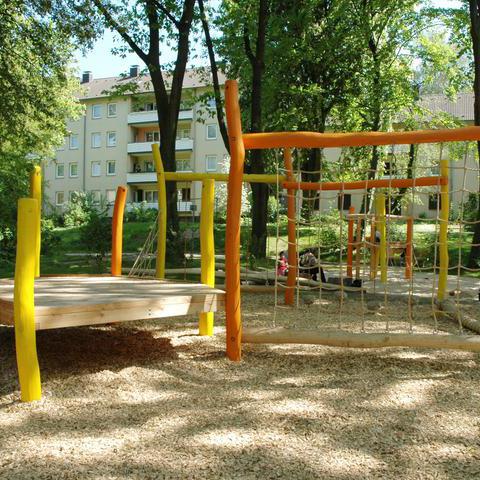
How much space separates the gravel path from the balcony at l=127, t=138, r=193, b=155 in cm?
3794

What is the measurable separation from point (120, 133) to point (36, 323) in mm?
42984

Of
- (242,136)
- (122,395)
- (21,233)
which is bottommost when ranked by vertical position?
(122,395)

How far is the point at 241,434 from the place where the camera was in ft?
8.45

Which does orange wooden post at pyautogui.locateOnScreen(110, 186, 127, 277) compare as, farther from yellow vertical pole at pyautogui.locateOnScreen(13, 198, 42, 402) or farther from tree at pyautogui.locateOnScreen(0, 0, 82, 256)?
tree at pyautogui.locateOnScreen(0, 0, 82, 256)

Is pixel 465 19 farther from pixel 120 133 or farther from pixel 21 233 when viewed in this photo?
pixel 120 133

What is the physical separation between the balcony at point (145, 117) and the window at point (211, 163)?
3.41 metres

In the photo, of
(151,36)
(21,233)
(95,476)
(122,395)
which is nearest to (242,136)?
(21,233)

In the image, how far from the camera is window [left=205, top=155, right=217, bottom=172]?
135 ft

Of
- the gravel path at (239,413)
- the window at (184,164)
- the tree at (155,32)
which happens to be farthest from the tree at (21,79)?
the window at (184,164)

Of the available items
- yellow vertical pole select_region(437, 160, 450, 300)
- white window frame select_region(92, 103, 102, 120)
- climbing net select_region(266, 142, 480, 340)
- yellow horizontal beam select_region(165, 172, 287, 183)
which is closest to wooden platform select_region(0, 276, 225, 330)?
climbing net select_region(266, 142, 480, 340)

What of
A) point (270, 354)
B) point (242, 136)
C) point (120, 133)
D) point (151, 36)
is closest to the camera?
point (242, 136)

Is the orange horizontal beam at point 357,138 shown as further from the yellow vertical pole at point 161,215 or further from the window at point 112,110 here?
the window at point 112,110

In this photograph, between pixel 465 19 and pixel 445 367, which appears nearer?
pixel 445 367

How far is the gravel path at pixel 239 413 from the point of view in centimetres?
226
